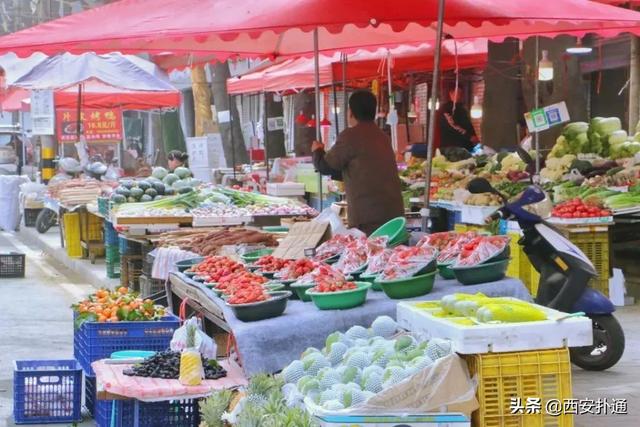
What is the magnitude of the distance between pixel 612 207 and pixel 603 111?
36.6ft

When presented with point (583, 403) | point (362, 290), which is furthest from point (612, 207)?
point (362, 290)

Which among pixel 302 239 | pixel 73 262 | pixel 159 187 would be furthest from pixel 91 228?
pixel 302 239

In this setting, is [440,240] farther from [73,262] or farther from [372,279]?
[73,262]

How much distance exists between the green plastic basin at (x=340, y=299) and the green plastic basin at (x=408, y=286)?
0.60 ft

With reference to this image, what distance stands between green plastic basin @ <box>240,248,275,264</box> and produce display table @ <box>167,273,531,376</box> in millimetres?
1644

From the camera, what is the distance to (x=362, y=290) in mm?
6371

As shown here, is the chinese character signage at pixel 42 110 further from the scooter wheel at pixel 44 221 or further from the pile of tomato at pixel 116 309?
the pile of tomato at pixel 116 309

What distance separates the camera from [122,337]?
7270mm

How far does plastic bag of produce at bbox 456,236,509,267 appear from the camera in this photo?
672 cm

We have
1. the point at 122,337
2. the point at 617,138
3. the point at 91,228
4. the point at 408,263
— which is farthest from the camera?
the point at 91,228

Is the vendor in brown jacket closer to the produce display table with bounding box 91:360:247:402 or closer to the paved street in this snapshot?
the paved street

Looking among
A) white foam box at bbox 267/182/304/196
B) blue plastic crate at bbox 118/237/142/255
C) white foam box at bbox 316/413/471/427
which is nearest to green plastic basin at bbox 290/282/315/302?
white foam box at bbox 316/413/471/427

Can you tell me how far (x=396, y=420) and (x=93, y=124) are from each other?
20.9 m

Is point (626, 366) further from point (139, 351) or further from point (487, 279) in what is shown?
point (139, 351)
